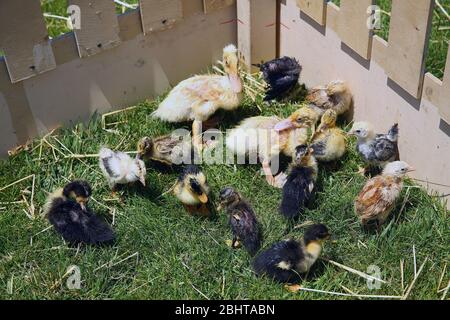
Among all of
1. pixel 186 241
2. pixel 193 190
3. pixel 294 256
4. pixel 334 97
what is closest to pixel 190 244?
pixel 186 241

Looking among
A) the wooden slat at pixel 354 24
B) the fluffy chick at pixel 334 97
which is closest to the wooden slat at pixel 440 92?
the wooden slat at pixel 354 24

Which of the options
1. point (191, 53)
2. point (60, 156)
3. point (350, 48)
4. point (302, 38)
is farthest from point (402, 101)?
point (60, 156)

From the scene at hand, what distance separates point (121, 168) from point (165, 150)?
31cm

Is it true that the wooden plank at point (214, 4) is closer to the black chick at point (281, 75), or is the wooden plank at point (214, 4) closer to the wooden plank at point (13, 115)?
the black chick at point (281, 75)

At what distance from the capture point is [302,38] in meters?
4.48

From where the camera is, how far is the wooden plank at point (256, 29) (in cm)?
452

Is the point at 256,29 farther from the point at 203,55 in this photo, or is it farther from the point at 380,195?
the point at 380,195

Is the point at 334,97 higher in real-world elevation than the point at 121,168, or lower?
higher

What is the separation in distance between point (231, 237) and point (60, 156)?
1309 millimetres

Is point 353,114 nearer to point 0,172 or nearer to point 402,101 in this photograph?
point 402,101

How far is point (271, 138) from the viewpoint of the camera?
3.96 metres

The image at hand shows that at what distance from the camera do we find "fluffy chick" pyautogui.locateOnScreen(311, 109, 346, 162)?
390cm

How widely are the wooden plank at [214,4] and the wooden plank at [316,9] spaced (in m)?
0.53

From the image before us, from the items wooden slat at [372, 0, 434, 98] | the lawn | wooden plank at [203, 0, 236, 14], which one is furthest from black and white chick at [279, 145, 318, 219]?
wooden plank at [203, 0, 236, 14]
